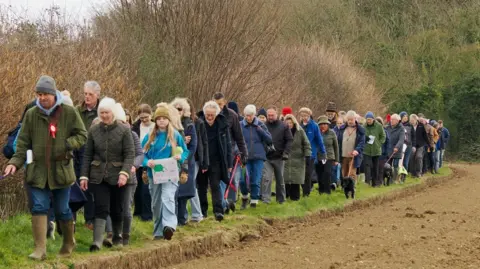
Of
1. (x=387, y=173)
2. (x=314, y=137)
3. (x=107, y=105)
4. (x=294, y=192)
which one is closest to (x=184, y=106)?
(x=107, y=105)

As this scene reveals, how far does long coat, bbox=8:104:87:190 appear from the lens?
31.0ft

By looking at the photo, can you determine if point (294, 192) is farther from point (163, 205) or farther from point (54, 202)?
point (54, 202)

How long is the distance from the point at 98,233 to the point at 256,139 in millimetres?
6070

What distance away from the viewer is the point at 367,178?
22.8 m

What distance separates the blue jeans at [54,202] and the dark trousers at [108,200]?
2.36ft

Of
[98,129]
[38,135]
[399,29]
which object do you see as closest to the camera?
[38,135]

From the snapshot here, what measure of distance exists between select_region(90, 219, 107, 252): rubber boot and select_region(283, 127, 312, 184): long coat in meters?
7.46

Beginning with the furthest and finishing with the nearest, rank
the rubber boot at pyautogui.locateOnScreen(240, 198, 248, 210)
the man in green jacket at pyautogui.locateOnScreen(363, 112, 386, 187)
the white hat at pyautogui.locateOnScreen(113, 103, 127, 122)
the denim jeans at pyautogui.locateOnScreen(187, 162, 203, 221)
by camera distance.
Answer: the man in green jacket at pyautogui.locateOnScreen(363, 112, 386, 187), the rubber boot at pyautogui.locateOnScreen(240, 198, 248, 210), the denim jeans at pyautogui.locateOnScreen(187, 162, 203, 221), the white hat at pyautogui.locateOnScreen(113, 103, 127, 122)

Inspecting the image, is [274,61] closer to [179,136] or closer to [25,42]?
[25,42]

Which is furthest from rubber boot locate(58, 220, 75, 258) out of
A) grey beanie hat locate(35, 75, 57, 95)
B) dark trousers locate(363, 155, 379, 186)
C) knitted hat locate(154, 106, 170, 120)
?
dark trousers locate(363, 155, 379, 186)

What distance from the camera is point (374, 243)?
12.6 m

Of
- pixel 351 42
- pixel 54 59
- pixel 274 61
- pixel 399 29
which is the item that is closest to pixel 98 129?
pixel 54 59

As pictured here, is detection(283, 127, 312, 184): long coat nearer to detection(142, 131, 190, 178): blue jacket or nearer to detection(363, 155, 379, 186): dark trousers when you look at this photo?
detection(363, 155, 379, 186): dark trousers

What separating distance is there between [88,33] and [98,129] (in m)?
8.98
